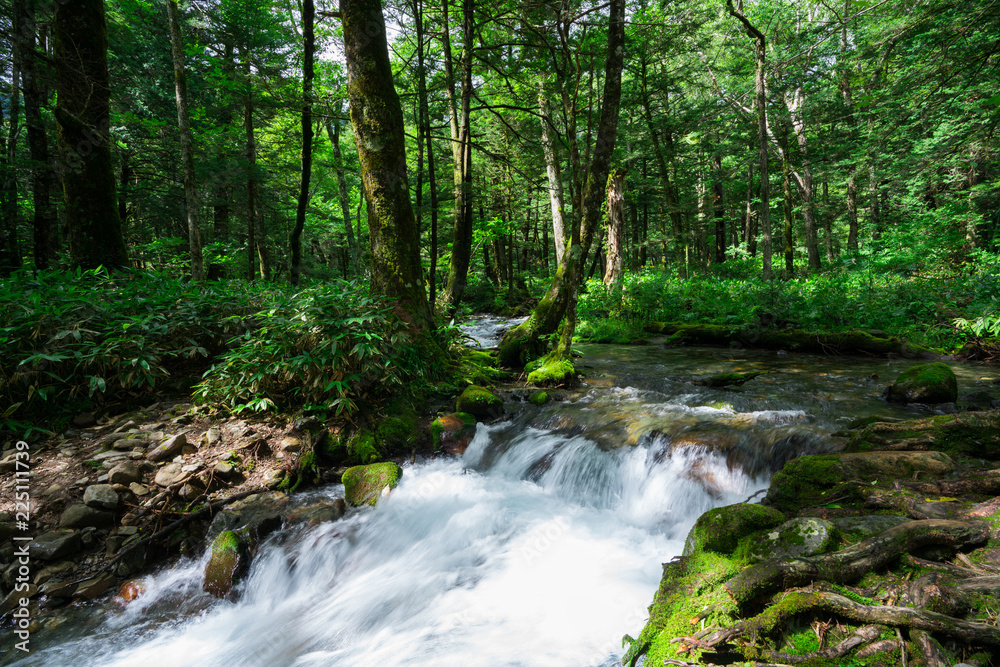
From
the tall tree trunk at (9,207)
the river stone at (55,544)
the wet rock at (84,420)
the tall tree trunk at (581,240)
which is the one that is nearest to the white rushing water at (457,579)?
the river stone at (55,544)

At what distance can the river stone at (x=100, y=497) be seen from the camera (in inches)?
147

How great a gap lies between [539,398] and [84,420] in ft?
18.1

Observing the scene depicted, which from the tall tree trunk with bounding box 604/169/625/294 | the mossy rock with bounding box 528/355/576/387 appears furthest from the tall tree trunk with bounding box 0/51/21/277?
the tall tree trunk with bounding box 604/169/625/294

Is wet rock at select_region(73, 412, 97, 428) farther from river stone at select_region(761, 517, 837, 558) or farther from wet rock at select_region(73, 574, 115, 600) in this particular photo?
river stone at select_region(761, 517, 837, 558)

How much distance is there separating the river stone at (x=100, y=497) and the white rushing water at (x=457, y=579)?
81 cm

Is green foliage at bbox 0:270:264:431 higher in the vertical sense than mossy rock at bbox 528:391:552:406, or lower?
higher

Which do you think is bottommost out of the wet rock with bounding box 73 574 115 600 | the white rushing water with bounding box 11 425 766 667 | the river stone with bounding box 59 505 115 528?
the white rushing water with bounding box 11 425 766 667

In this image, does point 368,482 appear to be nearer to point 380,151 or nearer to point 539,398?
point 539,398

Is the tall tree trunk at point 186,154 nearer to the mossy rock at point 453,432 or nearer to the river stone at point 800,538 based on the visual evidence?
the mossy rock at point 453,432

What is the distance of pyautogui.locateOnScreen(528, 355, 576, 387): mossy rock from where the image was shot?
7.45 m

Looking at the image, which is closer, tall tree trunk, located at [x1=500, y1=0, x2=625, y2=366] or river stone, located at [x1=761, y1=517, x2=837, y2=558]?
river stone, located at [x1=761, y1=517, x2=837, y2=558]

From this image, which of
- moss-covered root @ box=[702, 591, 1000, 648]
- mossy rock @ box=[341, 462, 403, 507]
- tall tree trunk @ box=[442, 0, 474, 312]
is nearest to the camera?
moss-covered root @ box=[702, 591, 1000, 648]

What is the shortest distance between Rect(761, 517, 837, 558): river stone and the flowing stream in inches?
46.8

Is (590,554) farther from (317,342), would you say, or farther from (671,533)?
(317,342)
